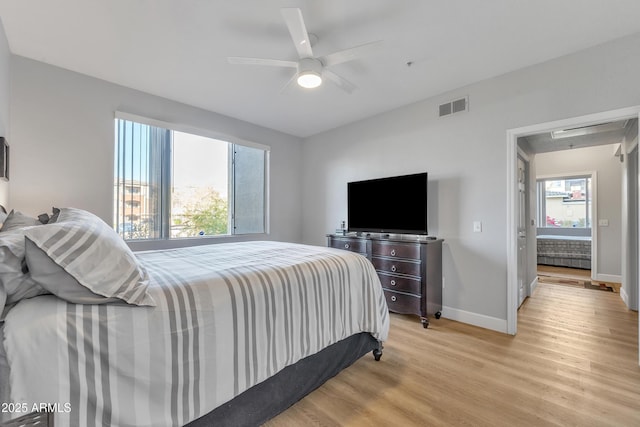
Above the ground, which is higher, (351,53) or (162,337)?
(351,53)

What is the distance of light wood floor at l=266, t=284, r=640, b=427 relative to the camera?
1.60 meters

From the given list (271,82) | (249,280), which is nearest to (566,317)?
(249,280)

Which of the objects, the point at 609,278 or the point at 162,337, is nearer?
the point at 162,337

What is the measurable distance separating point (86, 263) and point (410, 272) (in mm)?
2824

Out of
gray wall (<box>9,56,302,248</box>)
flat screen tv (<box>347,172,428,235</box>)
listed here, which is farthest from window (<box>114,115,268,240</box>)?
flat screen tv (<box>347,172,428,235</box>)

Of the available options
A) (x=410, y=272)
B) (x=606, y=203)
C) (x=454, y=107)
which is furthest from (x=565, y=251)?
(x=410, y=272)

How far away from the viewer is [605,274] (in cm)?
491

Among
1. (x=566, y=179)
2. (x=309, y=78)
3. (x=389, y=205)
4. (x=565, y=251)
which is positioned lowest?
(x=565, y=251)

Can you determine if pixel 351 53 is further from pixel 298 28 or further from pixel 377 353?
pixel 377 353

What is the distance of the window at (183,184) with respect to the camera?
123 inches

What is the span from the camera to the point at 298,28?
1.76 metres

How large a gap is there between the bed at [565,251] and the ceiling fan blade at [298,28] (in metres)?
7.34

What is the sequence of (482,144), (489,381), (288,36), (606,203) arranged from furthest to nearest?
(606,203) < (482,144) < (288,36) < (489,381)

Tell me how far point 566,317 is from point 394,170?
2.69m
